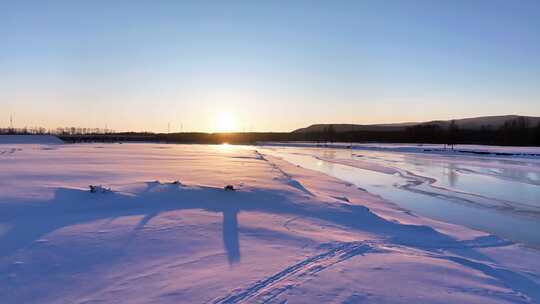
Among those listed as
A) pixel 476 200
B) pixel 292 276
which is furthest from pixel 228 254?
pixel 476 200

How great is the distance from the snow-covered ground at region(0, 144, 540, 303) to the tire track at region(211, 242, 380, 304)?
22 mm

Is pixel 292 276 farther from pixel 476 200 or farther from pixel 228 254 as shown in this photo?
pixel 476 200

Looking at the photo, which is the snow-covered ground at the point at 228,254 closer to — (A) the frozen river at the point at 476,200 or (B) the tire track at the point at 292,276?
(B) the tire track at the point at 292,276

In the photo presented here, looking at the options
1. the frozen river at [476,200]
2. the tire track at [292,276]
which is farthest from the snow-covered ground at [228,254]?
the frozen river at [476,200]

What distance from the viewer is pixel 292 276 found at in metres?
5.10

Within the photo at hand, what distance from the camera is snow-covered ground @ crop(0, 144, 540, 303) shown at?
Result: 4.61 meters

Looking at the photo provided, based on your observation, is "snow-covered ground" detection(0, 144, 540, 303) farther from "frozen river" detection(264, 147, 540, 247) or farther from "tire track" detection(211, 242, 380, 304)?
"frozen river" detection(264, 147, 540, 247)

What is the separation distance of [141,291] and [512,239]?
835 centimetres

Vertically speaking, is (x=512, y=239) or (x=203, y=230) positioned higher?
(x=203, y=230)

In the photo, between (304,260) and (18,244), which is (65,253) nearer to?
(18,244)

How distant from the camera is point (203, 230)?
280 inches

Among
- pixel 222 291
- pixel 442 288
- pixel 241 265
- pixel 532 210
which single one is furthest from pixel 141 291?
pixel 532 210

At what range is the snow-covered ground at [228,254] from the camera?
4.61m

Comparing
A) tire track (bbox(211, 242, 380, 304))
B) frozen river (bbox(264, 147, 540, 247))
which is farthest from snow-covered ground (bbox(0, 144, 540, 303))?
frozen river (bbox(264, 147, 540, 247))
